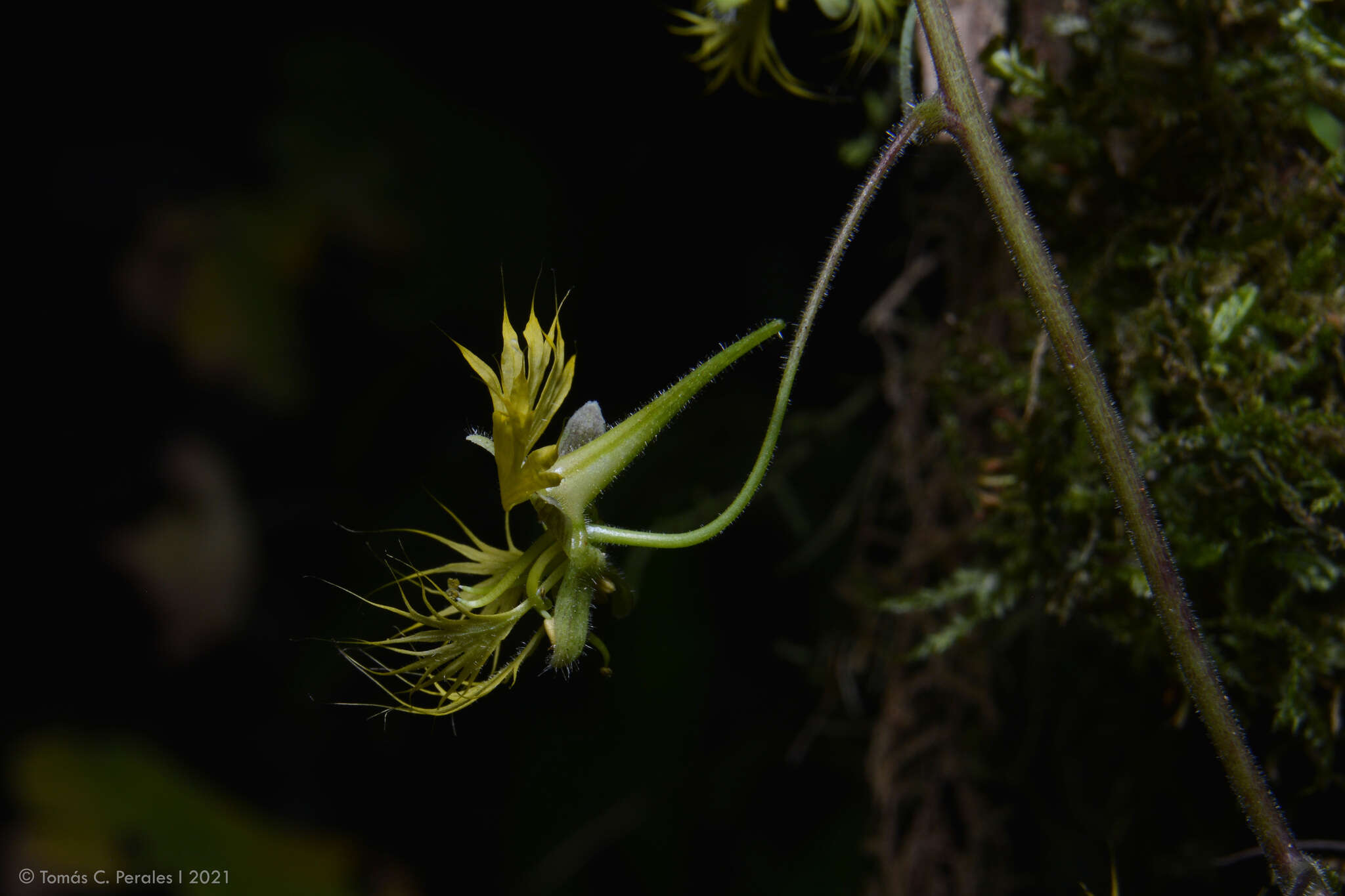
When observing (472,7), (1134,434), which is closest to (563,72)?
(472,7)

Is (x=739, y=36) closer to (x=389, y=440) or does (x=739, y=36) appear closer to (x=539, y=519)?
(x=539, y=519)

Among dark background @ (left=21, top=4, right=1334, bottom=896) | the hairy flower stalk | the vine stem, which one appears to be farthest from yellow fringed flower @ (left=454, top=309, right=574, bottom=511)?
dark background @ (left=21, top=4, right=1334, bottom=896)

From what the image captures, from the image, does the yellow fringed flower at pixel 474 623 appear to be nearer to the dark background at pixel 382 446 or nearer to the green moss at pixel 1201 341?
the green moss at pixel 1201 341

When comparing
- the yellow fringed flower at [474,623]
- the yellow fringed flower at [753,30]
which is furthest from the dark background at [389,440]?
the yellow fringed flower at [474,623]

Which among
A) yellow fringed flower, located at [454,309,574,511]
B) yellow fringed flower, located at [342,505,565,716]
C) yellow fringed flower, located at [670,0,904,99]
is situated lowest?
yellow fringed flower, located at [342,505,565,716]

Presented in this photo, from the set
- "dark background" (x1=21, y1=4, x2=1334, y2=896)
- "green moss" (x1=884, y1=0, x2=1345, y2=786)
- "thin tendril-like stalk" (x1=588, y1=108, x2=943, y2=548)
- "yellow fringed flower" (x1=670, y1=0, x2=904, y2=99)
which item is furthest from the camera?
"dark background" (x1=21, y1=4, x2=1334, y2=896)

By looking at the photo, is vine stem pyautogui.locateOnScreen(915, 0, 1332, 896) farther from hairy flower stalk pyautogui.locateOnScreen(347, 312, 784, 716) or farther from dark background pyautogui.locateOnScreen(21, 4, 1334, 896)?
dark background pyautogui.locateOnScreen(21, 4, 1334, 896)

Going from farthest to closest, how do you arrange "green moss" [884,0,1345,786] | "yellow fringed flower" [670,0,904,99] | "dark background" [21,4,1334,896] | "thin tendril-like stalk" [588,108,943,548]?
"dark background" [21,4,1334,896] < "yellow fringed flower" [670,0,904,99] < "green moss" [884,0,1345,786] < "thin tendril-like stalk" [588,108,943,548]
